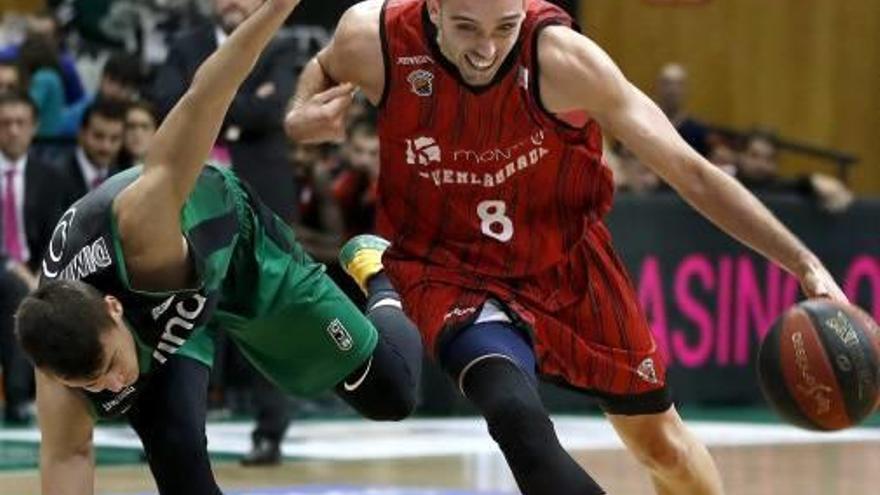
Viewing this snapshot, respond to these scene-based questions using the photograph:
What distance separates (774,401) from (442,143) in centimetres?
117

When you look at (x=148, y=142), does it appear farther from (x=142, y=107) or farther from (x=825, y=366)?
(x=825, y=366)

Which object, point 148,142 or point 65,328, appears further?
point 148,142

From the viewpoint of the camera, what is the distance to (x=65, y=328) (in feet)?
16.9

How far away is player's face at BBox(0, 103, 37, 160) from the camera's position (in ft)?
34.8

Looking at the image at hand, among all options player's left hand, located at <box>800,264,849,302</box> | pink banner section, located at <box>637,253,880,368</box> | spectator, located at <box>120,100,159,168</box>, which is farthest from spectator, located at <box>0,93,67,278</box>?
player's left hand, located at <box>800,264,849,302</box>

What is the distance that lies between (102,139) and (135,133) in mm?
169

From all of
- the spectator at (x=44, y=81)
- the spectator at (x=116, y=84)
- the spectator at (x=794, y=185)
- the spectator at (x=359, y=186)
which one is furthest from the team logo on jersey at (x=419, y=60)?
the spectator at (x=794, y=185)

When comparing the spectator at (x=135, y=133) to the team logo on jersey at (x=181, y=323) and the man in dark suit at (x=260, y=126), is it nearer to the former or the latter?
the man in dark suit at (x=260, y=126)

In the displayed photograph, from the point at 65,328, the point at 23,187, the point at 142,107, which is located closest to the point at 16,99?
the point at 23,187

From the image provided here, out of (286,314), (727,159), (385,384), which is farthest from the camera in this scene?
(727,159)

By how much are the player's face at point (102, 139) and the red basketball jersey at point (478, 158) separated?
4.80m

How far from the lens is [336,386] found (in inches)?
255

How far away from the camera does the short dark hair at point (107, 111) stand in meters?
10.7

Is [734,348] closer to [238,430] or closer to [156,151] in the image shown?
[238,430]
